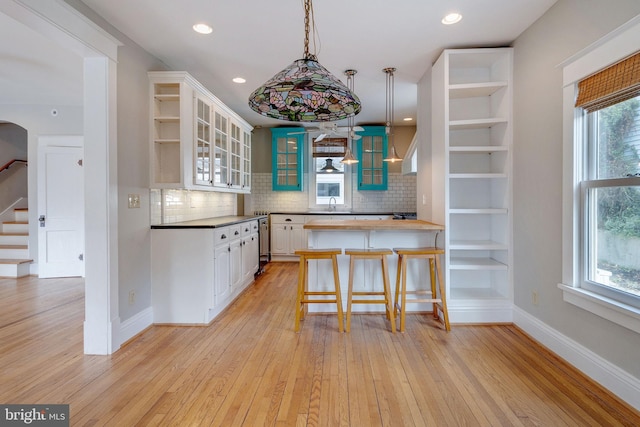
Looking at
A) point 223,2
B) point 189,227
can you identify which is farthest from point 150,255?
point 223,2

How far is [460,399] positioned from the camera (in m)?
1.83

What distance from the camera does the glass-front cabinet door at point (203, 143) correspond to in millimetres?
3380

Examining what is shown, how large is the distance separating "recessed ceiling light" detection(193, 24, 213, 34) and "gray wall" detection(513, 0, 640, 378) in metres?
2.74

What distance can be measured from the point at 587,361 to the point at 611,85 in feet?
5.79

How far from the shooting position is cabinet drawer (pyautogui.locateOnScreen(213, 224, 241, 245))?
10.5ft

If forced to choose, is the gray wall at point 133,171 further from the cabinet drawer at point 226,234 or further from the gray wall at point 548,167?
the gray wall at point 548,167

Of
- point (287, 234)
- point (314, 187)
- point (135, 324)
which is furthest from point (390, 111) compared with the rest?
point (135, 324)

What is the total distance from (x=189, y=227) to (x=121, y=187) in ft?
2.20

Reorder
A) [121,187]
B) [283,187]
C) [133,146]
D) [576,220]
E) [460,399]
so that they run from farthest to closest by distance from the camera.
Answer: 1. [283,187]
2. [133,146]
3. [121,187]
4. [576,220]
5. [460,399]

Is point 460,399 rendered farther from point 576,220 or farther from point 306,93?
point 306,93

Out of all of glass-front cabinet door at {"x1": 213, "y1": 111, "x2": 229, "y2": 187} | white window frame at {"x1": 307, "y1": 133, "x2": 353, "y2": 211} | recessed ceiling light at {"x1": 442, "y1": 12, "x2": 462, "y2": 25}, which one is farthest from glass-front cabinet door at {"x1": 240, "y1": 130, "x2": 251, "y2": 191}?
recessed ceiling light at {"x1": 442, "y1": 12, "x2": 462, "y2": 25}

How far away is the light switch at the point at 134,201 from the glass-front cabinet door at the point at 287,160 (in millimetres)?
3542

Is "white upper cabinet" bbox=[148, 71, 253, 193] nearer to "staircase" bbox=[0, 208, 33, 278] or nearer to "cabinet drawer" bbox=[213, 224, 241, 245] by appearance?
"cabinet drawer" bbox=[213, 224, 241, 245]

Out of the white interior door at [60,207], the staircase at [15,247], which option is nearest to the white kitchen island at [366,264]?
the white interior door at [60,207]
